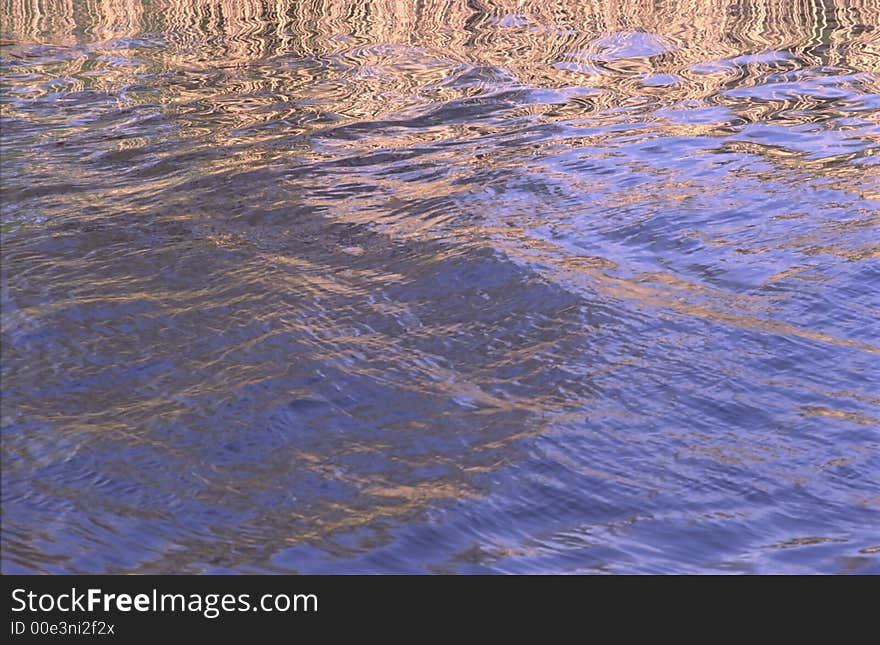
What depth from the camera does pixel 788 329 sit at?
488 cm

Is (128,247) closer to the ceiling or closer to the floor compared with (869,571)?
closer to the ceiling

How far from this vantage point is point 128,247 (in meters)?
5.52

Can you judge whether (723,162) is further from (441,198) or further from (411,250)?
(411,250)

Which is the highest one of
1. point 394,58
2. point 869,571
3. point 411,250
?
point 394,58

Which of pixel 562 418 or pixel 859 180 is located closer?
pixel 562 418

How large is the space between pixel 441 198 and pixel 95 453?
3302 millimetres

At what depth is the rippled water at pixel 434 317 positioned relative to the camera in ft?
11.1

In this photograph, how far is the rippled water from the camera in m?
3.39

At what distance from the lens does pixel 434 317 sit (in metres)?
4.87

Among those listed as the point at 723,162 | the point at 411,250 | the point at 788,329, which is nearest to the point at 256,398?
the point at 411,250

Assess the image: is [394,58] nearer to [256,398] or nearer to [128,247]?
[128,247]
